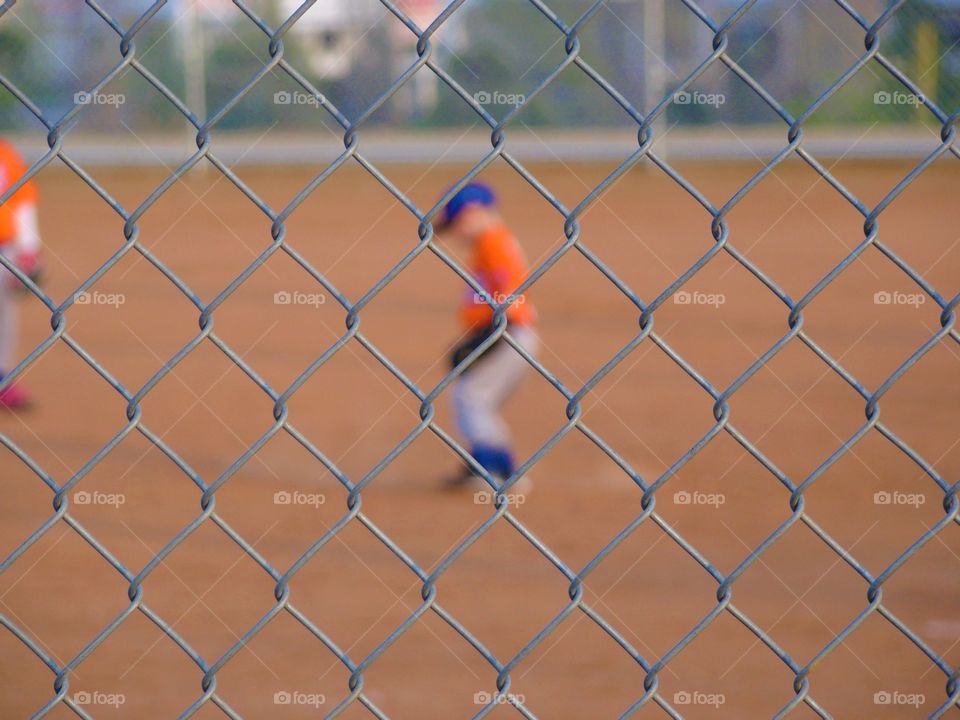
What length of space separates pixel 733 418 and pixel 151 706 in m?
3.64

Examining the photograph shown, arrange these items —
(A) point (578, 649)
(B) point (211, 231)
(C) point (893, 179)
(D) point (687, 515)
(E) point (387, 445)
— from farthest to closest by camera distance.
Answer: (C) point (893, 179), (B) point (211, 231), (E) point (387, 445), (D) point (687, 515), (A) point (578, 649)

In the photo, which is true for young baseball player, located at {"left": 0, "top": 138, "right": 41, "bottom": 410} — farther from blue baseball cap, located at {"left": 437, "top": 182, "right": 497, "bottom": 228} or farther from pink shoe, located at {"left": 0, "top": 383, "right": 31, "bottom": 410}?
blue baseball cap, located at {"left": 437, "top": 182, "right": 497, "bottom": 228}

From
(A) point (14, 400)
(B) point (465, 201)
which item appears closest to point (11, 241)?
(A) point (14, 400)

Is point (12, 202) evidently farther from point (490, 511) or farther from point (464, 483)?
point (490, 511)

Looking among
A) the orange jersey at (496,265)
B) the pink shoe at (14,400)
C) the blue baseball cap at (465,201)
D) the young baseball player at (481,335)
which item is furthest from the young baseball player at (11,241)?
the orange jersey at (496,265)

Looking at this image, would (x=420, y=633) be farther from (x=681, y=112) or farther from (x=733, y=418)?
Answer: (x=681, y=112)

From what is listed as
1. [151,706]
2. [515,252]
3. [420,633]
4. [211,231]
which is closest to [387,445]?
[515,252]

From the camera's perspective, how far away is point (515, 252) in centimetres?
500

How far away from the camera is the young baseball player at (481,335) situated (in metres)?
4.88

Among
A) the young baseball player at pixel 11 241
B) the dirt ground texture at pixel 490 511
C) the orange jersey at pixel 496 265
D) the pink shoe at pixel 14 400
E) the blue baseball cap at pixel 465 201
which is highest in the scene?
the young baseball player at pixel 11 241

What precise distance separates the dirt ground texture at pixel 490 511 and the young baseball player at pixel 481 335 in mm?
292

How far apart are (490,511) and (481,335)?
0.78 m

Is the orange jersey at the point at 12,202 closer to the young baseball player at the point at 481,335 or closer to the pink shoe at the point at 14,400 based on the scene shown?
the pink shoe at the point at 14,400

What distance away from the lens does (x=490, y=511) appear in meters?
4.89
